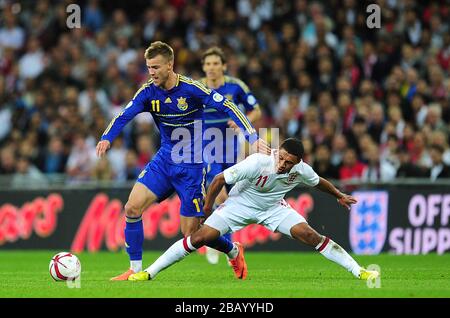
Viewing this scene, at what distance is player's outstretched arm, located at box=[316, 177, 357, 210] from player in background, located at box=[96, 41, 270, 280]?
2.63ft

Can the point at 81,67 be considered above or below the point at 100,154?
above

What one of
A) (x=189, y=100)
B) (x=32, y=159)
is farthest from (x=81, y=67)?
(x=189, y=100)

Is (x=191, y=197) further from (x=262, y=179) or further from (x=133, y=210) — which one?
(x=262, y=179)

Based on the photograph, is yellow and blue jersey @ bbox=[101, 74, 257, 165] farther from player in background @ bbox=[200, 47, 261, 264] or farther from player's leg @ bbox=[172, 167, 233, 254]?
player in background @ bbox=[200, 47, 261, 264]

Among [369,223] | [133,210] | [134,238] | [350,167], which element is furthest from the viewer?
[350,167]

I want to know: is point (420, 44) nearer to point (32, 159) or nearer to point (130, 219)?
point (32, 159)

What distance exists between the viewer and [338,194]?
1064cm

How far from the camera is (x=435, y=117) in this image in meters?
17.9

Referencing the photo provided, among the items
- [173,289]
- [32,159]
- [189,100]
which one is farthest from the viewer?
[32,159]

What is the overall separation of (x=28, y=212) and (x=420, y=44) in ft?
26.4

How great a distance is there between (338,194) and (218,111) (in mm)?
3539

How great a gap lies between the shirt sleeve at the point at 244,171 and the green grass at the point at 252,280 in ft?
3.60

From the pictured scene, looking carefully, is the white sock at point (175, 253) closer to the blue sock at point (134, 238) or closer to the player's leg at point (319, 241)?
the blue sock at point (134, 238)

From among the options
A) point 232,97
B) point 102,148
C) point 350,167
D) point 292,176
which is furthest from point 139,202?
point 350,167
